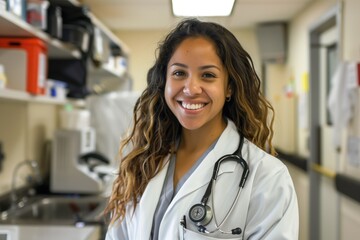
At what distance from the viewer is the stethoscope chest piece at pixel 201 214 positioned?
1.13 m

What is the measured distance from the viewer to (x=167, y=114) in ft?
4.74

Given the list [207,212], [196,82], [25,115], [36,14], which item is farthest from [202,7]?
[207,212]

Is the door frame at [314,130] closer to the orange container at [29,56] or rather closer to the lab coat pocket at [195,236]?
the orange container at [29,56]

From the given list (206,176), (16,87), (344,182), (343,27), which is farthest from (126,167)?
(343,27)

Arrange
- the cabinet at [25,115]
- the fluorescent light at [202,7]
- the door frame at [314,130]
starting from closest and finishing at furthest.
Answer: the cabinet at [25,115] < the fluorescent light at [202,7] < the door frame at [314,130]

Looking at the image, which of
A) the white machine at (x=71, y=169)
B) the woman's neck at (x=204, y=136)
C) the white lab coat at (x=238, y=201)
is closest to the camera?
the white lab coat at (x=238, y=201)

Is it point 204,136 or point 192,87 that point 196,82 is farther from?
point 204,136

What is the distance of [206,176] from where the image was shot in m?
1.23

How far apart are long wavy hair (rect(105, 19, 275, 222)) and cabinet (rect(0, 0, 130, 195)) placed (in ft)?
2.21

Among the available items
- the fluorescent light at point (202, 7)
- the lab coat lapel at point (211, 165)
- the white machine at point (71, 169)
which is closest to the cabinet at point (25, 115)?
the white machine at point (71, 169)

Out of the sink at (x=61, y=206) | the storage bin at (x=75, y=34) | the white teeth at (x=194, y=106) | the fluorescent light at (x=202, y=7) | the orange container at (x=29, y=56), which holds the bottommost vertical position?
the sink at (x=61, y=206)

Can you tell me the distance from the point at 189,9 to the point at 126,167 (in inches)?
52.5

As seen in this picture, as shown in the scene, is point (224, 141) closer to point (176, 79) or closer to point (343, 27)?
point (176, 79)

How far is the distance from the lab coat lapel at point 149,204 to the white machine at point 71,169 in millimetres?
1539
